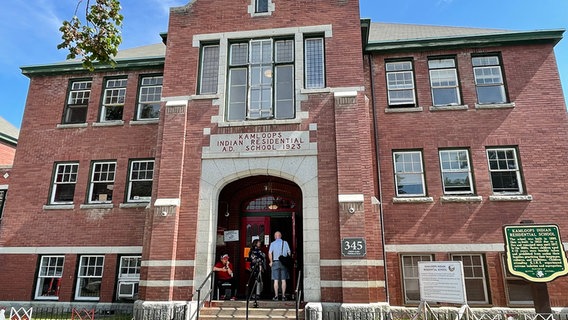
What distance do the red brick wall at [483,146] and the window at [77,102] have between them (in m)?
11.9

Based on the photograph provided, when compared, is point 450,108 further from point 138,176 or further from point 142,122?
point 138,176

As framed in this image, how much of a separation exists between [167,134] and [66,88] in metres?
7.02

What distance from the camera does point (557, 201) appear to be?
12984 mm

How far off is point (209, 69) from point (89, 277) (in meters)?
8.66

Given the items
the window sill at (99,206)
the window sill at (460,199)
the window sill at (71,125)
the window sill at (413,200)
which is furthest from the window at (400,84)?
the window sill at (71,125)

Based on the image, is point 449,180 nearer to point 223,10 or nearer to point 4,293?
point 223,10

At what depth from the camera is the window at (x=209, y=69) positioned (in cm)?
1338

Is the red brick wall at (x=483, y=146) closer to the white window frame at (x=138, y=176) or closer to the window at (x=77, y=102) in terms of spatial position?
the white window frame at (x=138, y=176)

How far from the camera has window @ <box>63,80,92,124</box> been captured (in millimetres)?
16375

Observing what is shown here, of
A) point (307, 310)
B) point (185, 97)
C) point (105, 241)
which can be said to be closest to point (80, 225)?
point (105, 241)

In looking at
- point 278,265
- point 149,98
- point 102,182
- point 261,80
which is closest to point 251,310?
point 278,265

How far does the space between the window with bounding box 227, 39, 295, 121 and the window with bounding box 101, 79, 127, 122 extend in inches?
221

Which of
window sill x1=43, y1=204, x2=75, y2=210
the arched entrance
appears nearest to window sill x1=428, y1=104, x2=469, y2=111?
the arched entrance

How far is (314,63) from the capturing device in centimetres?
1326
